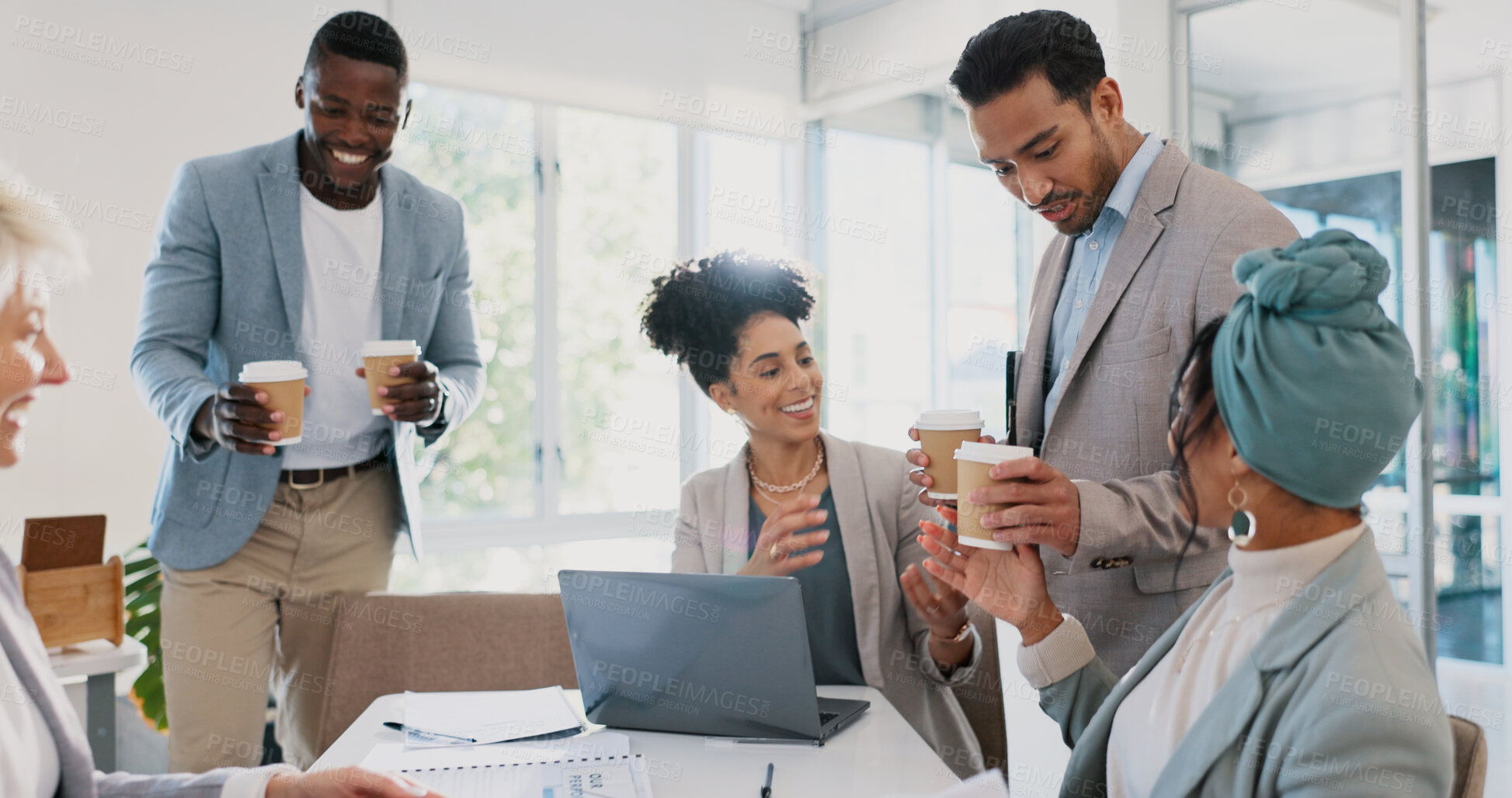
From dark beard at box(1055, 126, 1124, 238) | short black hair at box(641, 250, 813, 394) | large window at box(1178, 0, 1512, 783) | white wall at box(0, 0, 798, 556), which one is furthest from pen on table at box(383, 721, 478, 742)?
large window at box(1178, 0, 1512, 783)

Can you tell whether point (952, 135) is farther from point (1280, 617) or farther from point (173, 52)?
point (1280, 617)

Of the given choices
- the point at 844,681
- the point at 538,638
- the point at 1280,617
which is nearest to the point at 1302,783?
the point at 1280,617

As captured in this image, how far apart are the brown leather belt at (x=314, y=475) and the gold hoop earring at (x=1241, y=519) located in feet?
6.13

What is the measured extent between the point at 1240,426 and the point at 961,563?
1.73ft

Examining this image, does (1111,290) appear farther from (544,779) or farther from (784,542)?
(544,779)

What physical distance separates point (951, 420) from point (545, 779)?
31.4 inches

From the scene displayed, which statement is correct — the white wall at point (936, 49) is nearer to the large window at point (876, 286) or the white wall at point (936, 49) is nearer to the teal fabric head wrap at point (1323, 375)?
the large window at point (876, 286)

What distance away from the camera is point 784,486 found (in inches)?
85.0

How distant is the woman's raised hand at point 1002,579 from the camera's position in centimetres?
146

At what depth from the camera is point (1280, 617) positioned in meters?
1.11

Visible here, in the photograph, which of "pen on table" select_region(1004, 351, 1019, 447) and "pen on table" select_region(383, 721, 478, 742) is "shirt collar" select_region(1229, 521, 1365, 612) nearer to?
"pen on table" select_region(1004, 351, 1019, 447)

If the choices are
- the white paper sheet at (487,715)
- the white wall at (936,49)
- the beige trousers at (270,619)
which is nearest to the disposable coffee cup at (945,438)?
the white paper sheet at (487,715)

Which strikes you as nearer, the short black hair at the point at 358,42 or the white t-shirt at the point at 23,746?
the white t-shirt at the point at 23,746

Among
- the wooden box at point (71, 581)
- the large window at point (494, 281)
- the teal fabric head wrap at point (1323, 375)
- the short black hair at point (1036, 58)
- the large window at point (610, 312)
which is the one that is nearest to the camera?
the teal fabric head wrap at point (1323, 375)
